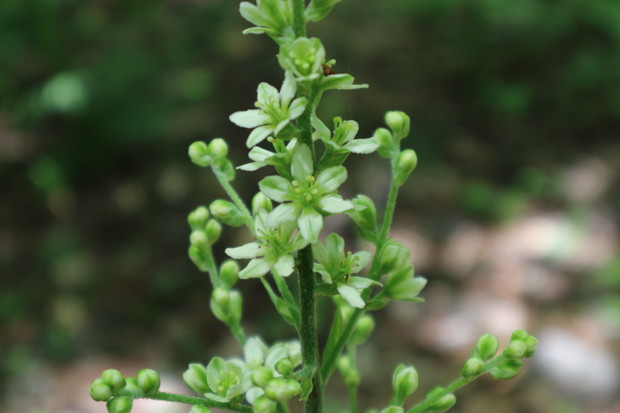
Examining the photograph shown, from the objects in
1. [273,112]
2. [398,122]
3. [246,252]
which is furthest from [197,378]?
[398,122]

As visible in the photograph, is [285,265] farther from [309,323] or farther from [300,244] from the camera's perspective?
[309,323]

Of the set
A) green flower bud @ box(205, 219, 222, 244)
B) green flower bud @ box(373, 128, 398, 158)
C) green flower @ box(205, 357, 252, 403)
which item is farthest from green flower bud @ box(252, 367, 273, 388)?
green flower bud @ box(373, 128, 398, 158)

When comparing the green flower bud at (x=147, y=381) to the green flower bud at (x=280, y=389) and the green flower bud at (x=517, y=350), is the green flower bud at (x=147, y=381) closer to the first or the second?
the green flower bud at (x=280, y=389)

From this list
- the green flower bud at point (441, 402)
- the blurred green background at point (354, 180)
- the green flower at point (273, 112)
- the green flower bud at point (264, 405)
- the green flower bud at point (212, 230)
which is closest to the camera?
the green flower at point (273, 112)

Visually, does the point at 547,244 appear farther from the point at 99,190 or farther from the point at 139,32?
the point at 139,32

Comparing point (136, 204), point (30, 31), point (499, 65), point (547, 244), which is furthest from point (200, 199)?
point (499, 65)

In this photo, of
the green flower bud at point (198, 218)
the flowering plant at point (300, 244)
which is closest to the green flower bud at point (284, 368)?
the flowering plant at point (300, 244)
